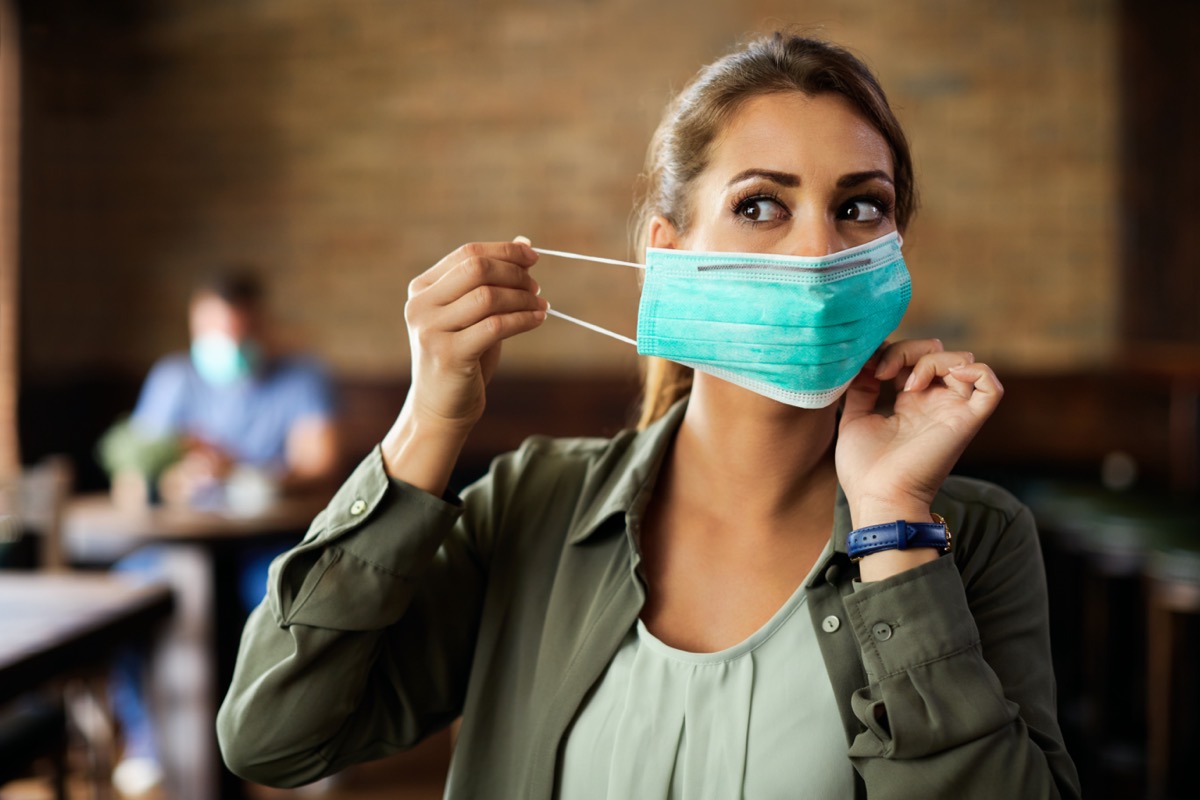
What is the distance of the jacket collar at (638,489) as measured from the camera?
1.28 meters

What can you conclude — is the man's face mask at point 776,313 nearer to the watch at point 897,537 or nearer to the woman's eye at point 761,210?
the woman's eye at point 761,210

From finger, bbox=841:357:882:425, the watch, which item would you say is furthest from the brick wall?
the watch

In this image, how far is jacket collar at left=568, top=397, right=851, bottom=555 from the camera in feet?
4.21

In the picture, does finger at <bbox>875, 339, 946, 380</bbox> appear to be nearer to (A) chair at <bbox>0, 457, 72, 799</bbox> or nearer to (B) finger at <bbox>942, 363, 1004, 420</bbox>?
(B) finger at <bbox>942, 363, 1004, 420</bbox>

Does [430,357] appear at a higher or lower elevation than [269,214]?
lower

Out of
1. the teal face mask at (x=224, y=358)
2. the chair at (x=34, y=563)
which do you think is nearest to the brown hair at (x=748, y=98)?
the chair at (x=34, y=563)

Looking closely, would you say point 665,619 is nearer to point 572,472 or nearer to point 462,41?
point 572,472

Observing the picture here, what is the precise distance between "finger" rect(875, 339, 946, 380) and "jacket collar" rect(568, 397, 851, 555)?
0.51ft

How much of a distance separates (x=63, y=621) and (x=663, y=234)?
158cm

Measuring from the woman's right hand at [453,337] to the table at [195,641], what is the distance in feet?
7.31

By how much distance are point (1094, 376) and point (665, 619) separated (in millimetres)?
4396

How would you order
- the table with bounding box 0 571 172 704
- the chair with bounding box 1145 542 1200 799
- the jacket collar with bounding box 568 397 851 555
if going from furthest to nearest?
1. the chair with bounding box 1145 542 1200 799
2. the table with bounding box 0 571 172 704
3. the jacket collar with bounding box 568 397 851 555

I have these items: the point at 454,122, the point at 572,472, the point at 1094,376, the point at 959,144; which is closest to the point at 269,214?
the point at 454,122

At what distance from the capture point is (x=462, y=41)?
5.36m
